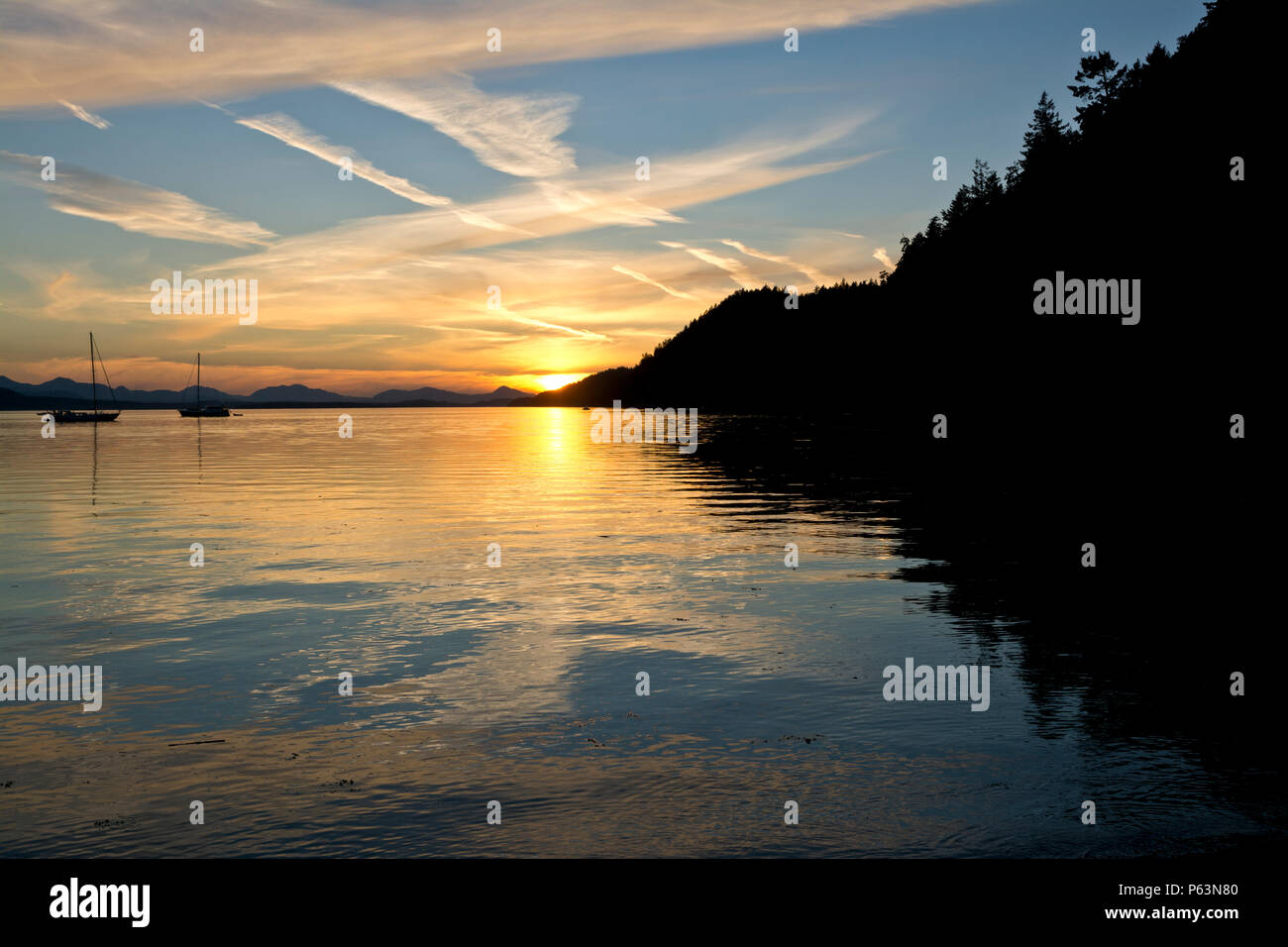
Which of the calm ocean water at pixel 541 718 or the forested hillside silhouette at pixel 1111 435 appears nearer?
the calm ocean water at pixel 541 718

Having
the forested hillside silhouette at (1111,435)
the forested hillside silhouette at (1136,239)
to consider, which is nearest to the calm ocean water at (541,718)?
the forested hillside silhouette at (1111,435)

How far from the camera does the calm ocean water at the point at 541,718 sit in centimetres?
908

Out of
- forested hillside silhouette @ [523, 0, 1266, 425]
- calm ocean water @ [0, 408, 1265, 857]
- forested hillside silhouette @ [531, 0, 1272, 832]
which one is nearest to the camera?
calm ocean water @ [0, 408, 1265, 857]

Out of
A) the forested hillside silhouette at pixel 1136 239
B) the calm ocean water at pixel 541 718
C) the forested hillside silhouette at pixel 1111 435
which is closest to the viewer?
the calm ocean water at pixel 541 718

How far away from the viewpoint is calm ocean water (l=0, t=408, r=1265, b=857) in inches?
357

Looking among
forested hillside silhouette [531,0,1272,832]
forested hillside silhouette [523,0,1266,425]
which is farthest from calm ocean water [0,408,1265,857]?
forested hillside silhouette [523,0,1266,425]

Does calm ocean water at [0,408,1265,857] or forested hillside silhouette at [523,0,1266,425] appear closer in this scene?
calm ocean water at [0,408,1265,857]

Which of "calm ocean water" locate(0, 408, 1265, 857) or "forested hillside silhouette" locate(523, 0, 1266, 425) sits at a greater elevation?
"forested hillside silhouette" locate(523, 0, 1266, 425)

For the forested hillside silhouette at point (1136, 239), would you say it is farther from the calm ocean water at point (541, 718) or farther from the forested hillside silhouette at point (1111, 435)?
the calm ocean water at point (541, 718)

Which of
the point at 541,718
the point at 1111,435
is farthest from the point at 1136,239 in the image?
the point at 541,718

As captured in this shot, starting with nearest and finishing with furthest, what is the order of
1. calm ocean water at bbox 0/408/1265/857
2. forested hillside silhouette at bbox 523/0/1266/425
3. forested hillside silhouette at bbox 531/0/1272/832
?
calm ocean water at bbox 0/408/1265/857 → forested hillside silhouette at bbox 531/0/1272/832 → forested hillside silhouette at bbox 523/0/1266/425

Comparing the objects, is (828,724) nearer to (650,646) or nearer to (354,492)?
(650,646)

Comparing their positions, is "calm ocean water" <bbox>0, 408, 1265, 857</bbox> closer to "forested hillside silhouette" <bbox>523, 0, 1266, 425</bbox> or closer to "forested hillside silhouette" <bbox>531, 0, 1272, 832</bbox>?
"forested hillside silhouette" <bbox>531, 0, 1272, 832</bbox>
